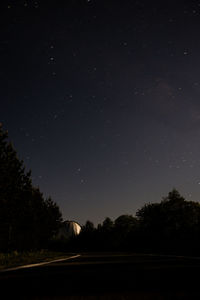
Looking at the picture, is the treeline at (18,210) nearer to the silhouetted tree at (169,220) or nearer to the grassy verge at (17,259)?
the grassy verge at (17,259)

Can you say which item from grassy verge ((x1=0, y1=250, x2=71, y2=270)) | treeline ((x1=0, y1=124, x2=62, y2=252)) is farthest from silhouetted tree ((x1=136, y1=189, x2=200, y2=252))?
grassy verge ((x1=0, y1=250, x2=71, y2=270))

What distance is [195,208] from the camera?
6719 centimetres

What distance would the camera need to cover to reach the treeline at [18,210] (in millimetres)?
39625

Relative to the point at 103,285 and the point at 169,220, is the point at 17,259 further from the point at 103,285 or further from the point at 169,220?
the point at 169,220

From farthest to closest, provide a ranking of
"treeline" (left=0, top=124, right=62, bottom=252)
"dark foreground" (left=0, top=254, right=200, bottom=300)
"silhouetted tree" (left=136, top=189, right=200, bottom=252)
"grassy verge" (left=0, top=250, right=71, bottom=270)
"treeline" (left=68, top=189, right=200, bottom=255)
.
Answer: "silhouetted tree" (left=136, top=189, right=200, bottom=252), "treeline" (left=68, top=189, right=200, bottom=255), "treeline" (left=0, top=124, right=62, bottom=252), "grassy verge" (left=0, top=250, right=71, bottom=270), "dark foreground" (left=0, top=254, right=200, bottom=300)

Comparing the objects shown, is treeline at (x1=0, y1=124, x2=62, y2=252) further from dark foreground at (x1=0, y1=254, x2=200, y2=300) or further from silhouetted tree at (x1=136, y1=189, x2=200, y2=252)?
dark foreground at (x1=0, y1=254, x2=200, y2=300)

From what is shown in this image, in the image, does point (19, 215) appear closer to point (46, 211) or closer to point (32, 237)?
point (32, 237)

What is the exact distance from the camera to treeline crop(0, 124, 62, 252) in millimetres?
39625

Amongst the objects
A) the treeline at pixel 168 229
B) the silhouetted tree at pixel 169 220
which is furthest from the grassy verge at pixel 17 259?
the silhouetted tree at pixel 169 220

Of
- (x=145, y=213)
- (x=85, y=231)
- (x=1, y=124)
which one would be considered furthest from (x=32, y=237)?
(x=85, y=231)

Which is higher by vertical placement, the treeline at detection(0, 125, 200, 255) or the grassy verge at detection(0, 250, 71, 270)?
the treeline at detection(0, 125, 200, 255)

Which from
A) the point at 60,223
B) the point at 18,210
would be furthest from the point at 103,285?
the point at 60,223

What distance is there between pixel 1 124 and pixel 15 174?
1014 cm

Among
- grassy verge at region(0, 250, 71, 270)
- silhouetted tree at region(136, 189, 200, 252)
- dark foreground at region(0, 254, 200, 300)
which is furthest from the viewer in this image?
silhouetted tree at region(136, 189, 200, 252)
